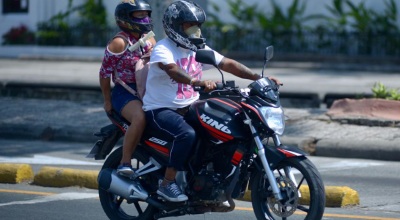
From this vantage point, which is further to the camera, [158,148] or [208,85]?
[158,148]

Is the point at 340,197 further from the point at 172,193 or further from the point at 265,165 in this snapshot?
the point at 172,193

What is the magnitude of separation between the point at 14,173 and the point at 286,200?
369 centimetres

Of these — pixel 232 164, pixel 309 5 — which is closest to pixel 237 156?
pixel 232 164

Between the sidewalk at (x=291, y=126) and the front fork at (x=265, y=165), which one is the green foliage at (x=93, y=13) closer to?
the sidewalk at (x=291, y=126)

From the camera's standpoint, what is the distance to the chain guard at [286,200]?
5035 millimetres

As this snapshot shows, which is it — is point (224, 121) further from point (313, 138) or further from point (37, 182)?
point (313, 138)

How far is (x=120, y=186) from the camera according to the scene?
18.7 ft

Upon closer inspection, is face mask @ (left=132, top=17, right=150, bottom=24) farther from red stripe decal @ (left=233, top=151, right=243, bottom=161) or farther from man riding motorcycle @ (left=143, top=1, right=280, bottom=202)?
red stripe decal @ (left=233, top=151, right=243, bottom=161)

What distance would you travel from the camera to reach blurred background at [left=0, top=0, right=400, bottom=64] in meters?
23.7

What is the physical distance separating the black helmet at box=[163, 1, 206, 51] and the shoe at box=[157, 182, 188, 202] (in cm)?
109

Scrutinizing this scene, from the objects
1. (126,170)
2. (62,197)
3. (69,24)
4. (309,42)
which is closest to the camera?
(126,170)

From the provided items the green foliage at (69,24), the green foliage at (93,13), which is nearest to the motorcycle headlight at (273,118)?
the green foliage at (69,24)

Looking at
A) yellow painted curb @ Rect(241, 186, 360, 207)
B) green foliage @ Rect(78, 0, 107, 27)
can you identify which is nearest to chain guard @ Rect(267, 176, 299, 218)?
yellow painted curb @ Rect(241, 186, 360, 207)

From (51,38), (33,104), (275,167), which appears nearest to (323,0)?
(51,38)
